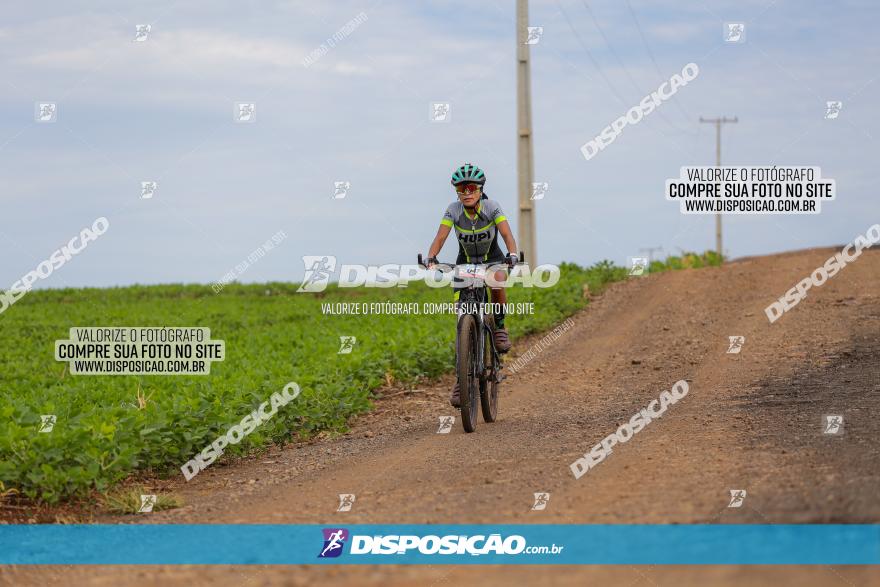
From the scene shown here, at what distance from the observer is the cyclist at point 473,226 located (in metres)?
11.6

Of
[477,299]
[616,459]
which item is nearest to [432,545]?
[616,459]

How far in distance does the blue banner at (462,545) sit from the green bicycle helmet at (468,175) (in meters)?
5.19

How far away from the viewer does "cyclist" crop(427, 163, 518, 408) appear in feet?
38.2

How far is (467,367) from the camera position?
11.4 metres

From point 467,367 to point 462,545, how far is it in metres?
4.71

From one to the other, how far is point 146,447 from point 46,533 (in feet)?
6.62

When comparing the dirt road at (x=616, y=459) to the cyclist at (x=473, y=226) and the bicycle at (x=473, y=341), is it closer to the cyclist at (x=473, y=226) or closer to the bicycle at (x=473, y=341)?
the bicycle at (x=473, y=341)

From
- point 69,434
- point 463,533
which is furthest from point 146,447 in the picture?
point 463,533

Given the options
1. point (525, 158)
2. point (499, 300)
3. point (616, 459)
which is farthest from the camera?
point (525, 158)

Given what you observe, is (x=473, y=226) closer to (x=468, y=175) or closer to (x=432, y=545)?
(x=468, y=175)

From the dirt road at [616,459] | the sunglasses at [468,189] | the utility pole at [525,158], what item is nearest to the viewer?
the dirt road at [616,459]

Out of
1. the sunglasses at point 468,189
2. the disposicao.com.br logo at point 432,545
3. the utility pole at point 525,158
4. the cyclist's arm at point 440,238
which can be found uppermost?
the utility pole at point 525,158

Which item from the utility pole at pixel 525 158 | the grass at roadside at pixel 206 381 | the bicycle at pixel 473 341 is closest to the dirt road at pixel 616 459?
the bicycle at pixel 473 341

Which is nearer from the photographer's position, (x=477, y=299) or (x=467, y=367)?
(x=467, y=367)
